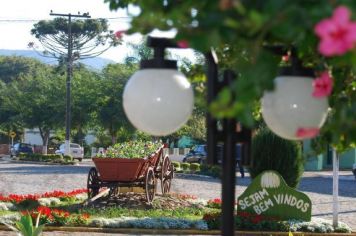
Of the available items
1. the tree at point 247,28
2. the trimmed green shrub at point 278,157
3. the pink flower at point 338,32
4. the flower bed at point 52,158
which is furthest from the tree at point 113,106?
the pink flower at point 338,32

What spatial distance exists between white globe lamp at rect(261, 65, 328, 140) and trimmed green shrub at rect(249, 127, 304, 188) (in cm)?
1226

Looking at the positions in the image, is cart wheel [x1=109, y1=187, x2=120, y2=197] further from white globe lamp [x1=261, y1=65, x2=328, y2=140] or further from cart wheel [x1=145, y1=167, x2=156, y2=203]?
white globe lamp [x1=261, y1=65, x2=328, y2=140]

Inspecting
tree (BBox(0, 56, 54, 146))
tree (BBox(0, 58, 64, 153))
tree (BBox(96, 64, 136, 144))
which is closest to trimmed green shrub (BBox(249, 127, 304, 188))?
tree (BBox(96, 64, 136, 144))

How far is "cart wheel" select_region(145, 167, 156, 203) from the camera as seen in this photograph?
52.2 ft

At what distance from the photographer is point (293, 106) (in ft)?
9.84

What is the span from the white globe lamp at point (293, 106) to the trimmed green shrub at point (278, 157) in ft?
40.2

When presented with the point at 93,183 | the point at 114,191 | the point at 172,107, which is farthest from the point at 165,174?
the point at 172,107

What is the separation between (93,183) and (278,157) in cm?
424

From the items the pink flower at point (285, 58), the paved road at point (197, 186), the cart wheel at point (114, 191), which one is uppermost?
the pink flower at point (285, 58)

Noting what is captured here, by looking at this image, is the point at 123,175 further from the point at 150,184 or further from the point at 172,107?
the point at 172,107

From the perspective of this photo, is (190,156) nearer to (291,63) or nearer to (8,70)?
(291,63)

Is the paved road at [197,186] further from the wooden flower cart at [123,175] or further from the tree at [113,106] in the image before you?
the tree at [113,106]

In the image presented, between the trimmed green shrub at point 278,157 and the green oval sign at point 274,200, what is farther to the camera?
the trimmed green shrub at point 278,157

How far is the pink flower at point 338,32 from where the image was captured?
1815 mm
